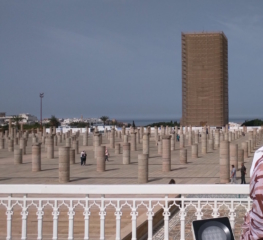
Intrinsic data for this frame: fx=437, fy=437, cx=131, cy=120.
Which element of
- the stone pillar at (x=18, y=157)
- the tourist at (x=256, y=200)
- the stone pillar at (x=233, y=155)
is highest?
the tourist at (x=256, y=200)

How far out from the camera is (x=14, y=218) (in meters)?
7.17

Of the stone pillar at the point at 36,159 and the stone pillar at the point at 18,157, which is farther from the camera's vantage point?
the stone pillar at the point at 18,157

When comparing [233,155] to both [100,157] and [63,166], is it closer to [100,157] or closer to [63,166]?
[100,157]

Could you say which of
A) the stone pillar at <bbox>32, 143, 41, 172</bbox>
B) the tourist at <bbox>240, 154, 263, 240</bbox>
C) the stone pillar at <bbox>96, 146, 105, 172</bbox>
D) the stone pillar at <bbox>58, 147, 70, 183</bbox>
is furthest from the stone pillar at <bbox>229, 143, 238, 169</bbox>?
the tourist at <bbox>240, 154, 263, 240</bbox>

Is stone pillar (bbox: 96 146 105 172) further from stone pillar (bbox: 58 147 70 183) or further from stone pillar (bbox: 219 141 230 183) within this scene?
stone pillar (bbox: 219 141 230 183)

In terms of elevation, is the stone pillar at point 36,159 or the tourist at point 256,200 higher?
the tourist at point 256,200

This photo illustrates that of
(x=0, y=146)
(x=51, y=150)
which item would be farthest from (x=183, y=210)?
(x=0, y=146)

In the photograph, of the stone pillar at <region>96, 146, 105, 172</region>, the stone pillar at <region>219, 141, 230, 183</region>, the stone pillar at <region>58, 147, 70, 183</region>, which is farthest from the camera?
the stone pillar at <region>96, 146, 105, 172</region>

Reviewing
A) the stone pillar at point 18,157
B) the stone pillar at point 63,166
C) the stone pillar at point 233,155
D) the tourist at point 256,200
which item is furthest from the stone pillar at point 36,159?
the tourist at point 256,200

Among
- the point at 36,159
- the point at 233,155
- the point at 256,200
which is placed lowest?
the point at 36,159

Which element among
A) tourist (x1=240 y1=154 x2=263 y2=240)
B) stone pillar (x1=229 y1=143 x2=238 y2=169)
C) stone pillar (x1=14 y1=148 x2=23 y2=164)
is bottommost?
stone pillar (x1=14 y1=148 x2=23 y2=164)

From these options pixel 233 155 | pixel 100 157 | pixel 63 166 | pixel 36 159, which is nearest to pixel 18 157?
pixel 36 159

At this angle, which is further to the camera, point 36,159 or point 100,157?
point 36,159

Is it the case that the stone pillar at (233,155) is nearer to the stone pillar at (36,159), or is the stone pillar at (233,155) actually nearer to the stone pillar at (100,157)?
the stone pillar at (100,157)
